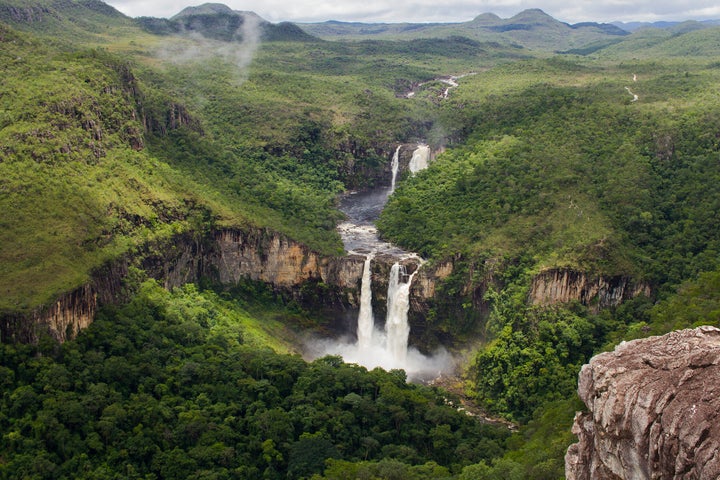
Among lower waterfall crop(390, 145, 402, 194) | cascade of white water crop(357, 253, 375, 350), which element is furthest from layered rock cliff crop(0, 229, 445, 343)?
lower waterfall crop(390, 145, 402, 194)

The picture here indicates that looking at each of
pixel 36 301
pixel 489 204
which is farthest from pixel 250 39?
pixel 36 301

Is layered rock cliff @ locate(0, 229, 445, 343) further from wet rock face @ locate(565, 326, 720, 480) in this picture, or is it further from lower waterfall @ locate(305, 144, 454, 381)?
wet rock face @ locate(565, 326, 720, 480)

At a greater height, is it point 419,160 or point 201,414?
point 419,160

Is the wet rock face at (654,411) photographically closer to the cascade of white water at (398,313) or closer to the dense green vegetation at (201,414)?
the dense green vegetation at (201,414)

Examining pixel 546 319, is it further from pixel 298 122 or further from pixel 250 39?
pixel 250 39

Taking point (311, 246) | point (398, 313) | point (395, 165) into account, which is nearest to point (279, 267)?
point (311, 246)

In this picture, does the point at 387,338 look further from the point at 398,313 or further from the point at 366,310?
the point at 366,310
